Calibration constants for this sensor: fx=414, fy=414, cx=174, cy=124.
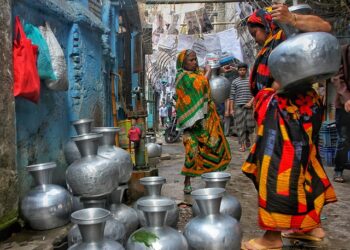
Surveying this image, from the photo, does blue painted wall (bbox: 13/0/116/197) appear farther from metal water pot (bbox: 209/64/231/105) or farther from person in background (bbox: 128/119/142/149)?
metal water pot (bbox: 209/64/231/105)

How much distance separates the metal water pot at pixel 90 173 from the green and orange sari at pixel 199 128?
1968 mm

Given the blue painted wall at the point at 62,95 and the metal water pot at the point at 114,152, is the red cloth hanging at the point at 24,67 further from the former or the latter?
the metal water pot at the point at 114,152

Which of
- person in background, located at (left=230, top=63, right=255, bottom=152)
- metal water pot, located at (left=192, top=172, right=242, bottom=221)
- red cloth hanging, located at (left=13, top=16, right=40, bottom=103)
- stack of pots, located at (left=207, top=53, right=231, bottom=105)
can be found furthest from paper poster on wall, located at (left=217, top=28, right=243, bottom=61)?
red cloth hanging, located at (left=13, top=16, right=40, bottom=103)

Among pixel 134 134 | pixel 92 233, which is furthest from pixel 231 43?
pixel 92 233

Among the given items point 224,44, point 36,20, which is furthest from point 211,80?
point 224,44

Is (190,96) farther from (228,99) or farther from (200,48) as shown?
(200,48)

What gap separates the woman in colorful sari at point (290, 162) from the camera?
2.71 metres

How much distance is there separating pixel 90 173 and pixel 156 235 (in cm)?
83

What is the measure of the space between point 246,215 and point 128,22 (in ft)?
23.8

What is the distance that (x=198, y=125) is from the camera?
16.2ft

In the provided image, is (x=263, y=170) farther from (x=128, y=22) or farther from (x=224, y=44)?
(x=224, y=44)

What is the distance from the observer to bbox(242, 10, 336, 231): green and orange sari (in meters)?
2.71

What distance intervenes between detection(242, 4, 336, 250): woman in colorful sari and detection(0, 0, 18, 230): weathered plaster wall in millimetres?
1749

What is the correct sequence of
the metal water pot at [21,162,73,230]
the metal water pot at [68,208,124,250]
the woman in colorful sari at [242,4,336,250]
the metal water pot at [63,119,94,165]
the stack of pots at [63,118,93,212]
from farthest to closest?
the metal water pot at [63,119,94,165] → the stack of pots at [63,118,93,212] → the metal water pot at [21,162,73,230] → the woman in colorful sari at [242,4,336,250] → the metal water pot at [68,208,124,250]
